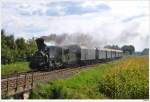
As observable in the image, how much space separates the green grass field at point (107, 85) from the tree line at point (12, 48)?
2.09ft

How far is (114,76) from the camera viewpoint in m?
7.95

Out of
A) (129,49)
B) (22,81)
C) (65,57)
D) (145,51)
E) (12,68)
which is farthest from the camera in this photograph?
(65,57)

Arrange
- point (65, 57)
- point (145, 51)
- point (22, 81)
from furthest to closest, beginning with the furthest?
point (65, 57)
point (22, 81)
point (145, 51)

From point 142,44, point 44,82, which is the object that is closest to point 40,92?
point 44,82

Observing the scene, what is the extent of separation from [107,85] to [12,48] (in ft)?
5.75

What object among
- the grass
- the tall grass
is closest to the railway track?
the grass

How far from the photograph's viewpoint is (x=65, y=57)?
1055cm

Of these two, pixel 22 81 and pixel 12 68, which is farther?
pixel 12 68

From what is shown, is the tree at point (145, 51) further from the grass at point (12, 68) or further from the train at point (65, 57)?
the train at point (65, 57)

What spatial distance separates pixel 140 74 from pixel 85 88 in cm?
97

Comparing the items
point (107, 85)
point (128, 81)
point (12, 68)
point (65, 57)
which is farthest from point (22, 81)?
point (65, 57)

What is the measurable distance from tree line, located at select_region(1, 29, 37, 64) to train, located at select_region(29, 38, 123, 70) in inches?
73.1

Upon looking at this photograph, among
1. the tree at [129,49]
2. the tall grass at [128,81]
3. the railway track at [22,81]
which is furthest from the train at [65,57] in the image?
the tree at [129,49]

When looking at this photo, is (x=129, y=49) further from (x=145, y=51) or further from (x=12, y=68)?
(x=12, y=68)
